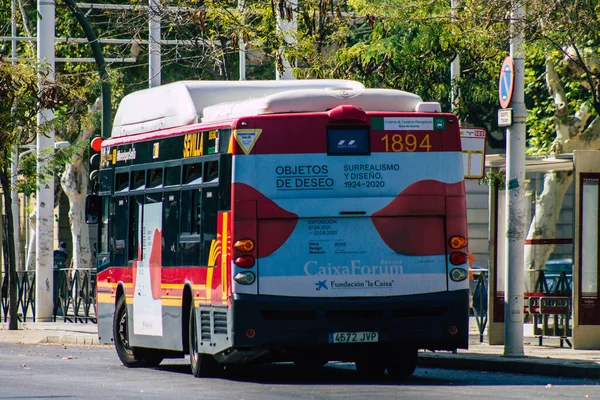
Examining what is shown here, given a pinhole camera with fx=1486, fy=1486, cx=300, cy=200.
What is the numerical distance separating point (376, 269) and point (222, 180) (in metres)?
1.71

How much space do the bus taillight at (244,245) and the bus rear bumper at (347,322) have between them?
0.44m

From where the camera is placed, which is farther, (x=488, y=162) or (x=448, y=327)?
(x=488, y=162)

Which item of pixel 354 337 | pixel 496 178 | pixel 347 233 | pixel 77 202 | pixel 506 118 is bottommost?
pixel 354 337

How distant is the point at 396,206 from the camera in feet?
46.8

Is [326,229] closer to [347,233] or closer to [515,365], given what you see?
[347,233]

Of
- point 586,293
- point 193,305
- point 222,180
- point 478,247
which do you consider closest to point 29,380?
point 193,305

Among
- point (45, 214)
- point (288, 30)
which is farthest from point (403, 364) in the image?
point (45, 214)

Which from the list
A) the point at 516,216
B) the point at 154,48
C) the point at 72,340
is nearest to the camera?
the point at 516,216

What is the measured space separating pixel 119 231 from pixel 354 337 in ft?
14.9

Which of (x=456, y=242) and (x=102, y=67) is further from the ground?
(x=102, y=67)

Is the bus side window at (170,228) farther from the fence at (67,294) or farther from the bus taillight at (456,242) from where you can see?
the fence at (67,294)

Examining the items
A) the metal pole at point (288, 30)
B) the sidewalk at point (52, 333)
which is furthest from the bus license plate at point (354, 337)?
the sidewalk at point (52, 333)

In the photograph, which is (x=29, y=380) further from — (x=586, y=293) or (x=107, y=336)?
(x=586, y=293)

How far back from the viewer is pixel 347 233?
1416cm
